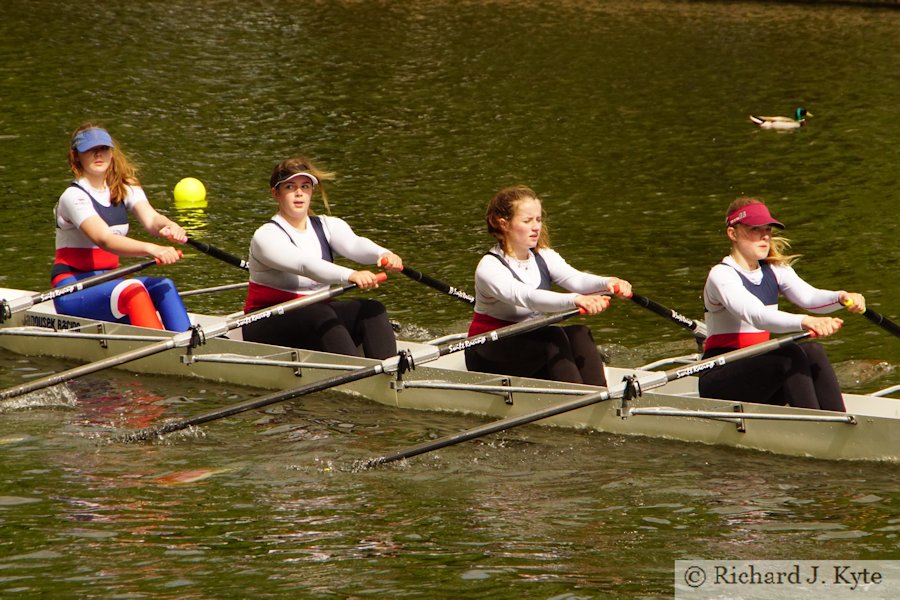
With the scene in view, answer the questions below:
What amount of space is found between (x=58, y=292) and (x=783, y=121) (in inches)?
544

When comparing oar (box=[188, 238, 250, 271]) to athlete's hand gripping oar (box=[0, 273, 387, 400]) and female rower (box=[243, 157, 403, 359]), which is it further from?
athlete's hand gripping oar (box=[0, 273, 387, 400])

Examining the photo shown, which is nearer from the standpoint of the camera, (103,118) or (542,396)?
(542,396)

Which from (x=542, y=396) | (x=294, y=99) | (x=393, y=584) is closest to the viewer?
(x=393, y=584)

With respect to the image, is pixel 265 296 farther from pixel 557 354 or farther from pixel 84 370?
pixel 557 354

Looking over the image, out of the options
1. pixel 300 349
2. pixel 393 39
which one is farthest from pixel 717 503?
pixel 393 39

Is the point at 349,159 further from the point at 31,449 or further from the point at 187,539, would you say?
the point at 187,539

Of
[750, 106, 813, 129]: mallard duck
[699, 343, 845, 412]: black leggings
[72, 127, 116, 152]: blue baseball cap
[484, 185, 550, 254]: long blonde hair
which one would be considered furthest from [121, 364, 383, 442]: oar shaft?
[750, 106, 813, 129]: mallard duck

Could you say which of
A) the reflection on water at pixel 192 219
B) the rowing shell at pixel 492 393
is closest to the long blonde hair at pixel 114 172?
the rowing shell at pixel 492 393

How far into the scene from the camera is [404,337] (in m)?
12.5

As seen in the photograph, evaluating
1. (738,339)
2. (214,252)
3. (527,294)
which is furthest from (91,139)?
(738,339)

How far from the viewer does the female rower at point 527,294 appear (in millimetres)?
9617

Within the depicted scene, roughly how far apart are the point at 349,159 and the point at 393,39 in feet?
38.8

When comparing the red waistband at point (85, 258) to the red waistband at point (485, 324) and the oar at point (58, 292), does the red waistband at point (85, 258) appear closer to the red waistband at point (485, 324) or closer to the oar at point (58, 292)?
the oar at point (58, 292)

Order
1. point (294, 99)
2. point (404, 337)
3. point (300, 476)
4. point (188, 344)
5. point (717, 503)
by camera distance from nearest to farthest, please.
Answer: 1. point (717, 503)
2. point (300, 476)
3. point (188, 344)
4. point (404, 337)
5. point (294, 99)
